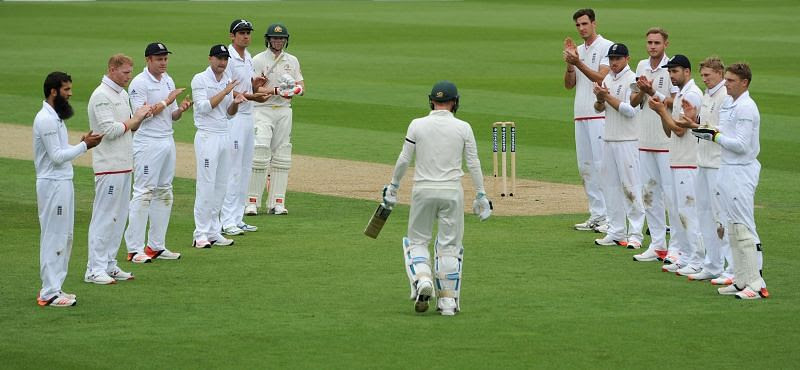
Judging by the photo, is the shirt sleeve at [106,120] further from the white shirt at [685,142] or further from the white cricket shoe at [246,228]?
the white shirt at [685,142]

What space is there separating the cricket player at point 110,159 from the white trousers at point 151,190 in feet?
2.57

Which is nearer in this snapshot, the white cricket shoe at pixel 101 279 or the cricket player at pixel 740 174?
the cricket player at pixel 740 174

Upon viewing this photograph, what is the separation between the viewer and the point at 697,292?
12.5m

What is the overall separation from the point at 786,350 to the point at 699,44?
27.7 m

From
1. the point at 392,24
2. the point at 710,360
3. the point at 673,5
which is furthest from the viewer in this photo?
the point at 673,5

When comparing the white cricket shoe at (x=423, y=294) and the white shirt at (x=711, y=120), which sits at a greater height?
the white shirt at (x=711, y=120)

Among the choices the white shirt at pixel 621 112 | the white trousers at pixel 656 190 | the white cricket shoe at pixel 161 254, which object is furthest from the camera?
the white shirt at pixel 621 112

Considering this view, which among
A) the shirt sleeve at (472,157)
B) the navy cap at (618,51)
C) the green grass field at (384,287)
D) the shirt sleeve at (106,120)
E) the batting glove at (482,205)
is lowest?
the green grass field at (384,287)

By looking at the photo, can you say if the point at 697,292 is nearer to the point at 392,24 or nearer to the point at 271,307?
the point at 271,307

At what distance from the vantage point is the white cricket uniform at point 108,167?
12867 millimetres

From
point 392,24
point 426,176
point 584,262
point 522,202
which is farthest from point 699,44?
point 426,176

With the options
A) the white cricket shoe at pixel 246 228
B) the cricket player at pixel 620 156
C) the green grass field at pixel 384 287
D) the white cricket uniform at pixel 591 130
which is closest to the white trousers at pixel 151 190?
the green grass field at pixel 384 287

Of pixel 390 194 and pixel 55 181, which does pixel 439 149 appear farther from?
pixel 55 181

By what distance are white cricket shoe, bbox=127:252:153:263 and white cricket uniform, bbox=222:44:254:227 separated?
1.97 meters
